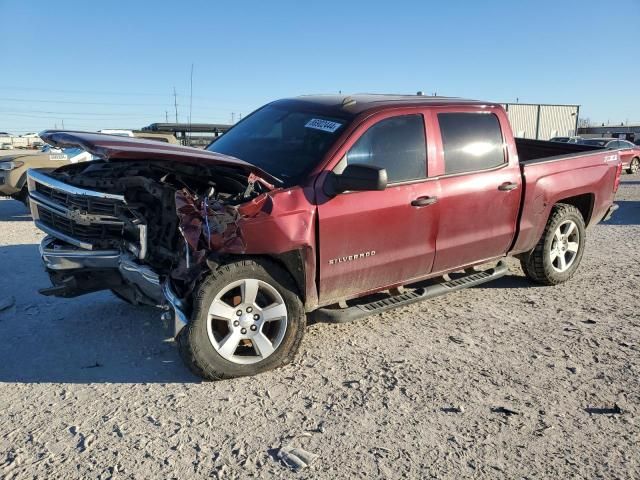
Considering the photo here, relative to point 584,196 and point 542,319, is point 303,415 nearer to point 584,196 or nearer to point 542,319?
point 542,319

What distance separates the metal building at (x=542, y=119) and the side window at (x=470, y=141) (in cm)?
4311

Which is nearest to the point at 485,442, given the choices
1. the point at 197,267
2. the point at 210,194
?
the point at 197,267

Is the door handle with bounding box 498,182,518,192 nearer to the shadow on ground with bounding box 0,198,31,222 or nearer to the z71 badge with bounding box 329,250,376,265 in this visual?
the z71 badge with bounding box 329,250,376,265

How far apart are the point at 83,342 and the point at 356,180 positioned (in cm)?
252

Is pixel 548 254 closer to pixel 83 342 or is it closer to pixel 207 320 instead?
pixel 207 320

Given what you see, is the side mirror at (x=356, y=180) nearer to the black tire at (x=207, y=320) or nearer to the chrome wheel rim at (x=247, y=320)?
the black tire at (x=207, y=320)

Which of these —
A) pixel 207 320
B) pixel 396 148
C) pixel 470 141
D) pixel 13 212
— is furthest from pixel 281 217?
pixel 13 212

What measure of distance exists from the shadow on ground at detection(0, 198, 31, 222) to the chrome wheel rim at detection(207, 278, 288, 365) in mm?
8351

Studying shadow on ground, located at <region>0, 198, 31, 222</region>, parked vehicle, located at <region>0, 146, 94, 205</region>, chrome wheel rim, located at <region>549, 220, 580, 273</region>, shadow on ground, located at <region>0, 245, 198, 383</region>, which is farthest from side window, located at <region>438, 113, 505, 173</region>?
shadow on ground, located at <region>0, 198, 31, 222</region>

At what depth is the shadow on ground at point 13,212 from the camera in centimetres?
1047

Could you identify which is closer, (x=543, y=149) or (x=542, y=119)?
(x=543, y=149)

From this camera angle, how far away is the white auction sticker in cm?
413

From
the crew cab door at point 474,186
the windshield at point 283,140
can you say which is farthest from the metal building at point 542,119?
the windshield at point 283,140

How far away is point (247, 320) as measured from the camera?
3631 mm
